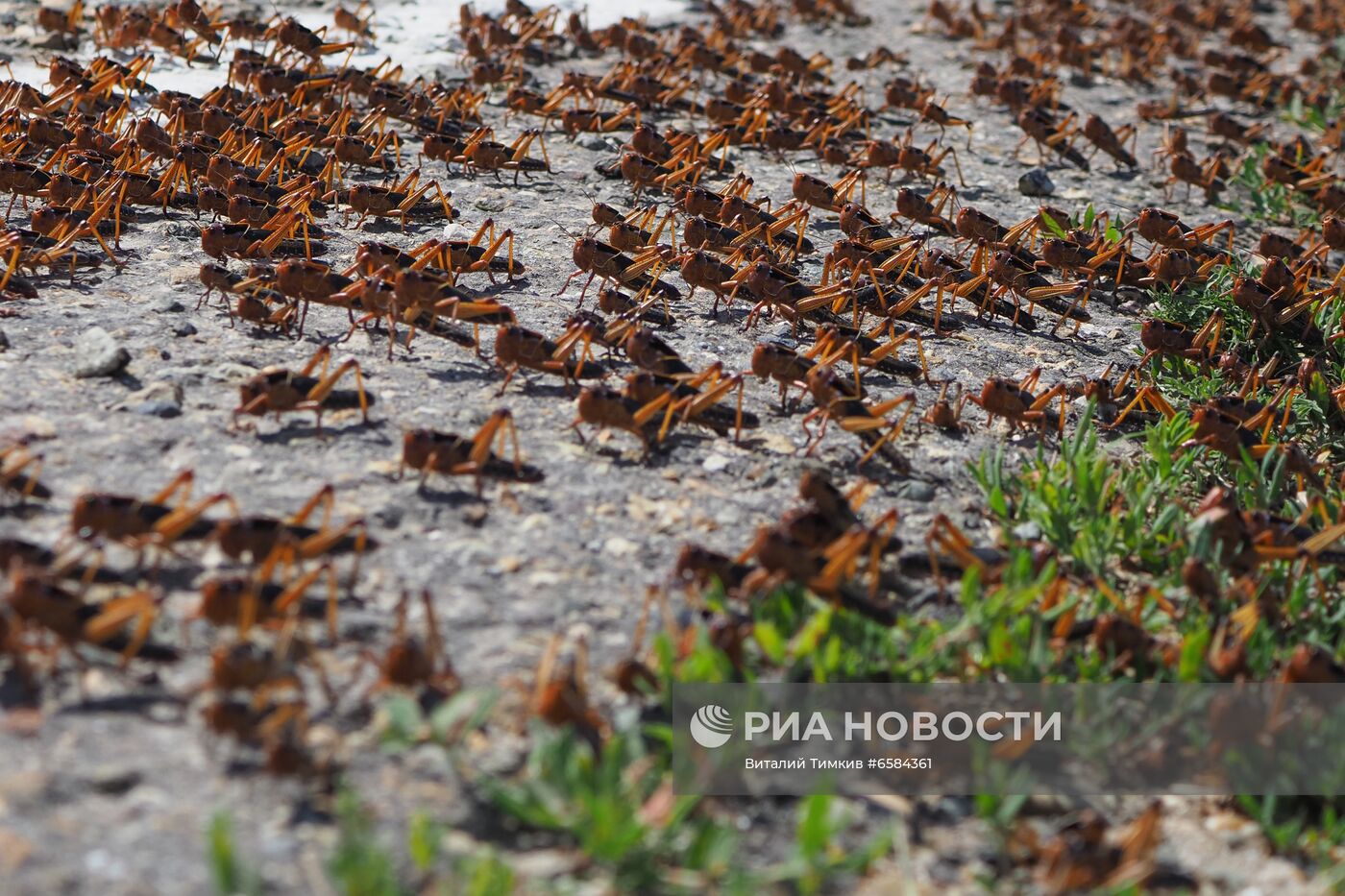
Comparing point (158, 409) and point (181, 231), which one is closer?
point (158, 409)

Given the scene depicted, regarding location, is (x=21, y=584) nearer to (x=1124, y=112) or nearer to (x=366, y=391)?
(x=366, y=391)

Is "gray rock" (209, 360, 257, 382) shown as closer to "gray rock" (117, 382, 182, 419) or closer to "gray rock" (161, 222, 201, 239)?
"gray rock" (117, 382, 182, 419)

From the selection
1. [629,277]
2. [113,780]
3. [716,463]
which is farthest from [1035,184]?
[113,780]

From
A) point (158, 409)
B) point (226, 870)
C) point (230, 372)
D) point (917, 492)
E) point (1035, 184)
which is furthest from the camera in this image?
point (1035, 184)

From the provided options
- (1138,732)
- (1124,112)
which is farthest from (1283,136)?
(1138,732)

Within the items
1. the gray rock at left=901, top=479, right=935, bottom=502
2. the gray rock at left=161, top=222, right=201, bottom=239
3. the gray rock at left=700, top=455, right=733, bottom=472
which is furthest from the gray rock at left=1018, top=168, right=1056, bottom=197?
the gray rock at left=161, top=222, right=201, bottom=239

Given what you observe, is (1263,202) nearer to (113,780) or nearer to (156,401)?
(156,401)

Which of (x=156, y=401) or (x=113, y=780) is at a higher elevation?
(x=156, y=401)
